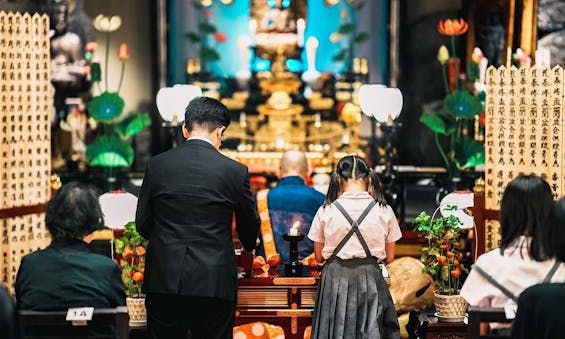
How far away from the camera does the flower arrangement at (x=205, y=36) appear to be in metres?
12.2

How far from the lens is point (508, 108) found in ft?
21.9

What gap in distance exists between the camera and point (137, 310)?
239 inches

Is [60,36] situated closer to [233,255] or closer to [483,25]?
[483,25]

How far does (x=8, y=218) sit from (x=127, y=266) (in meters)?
1.56

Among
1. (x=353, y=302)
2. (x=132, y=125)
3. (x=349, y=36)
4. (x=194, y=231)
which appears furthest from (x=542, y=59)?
(x=349, y=36)

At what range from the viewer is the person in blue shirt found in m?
6.71

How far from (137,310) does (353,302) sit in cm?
133

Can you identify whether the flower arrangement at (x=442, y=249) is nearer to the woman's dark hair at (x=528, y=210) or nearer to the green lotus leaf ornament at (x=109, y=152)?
the woman's dark hair at (x=528, y=210)

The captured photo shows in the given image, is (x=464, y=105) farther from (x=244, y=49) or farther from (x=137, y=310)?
(x=137, y=310)

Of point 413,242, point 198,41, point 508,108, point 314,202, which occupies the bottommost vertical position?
point 413,242

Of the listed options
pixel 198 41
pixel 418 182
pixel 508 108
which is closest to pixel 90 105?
pixel 198 41

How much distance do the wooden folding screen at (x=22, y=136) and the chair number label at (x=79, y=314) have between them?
3151mm

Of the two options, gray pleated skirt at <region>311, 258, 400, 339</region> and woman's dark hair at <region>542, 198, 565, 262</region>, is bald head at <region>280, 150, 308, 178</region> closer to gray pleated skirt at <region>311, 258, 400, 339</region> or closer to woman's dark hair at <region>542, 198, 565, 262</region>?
gray pleated skirt at <region>311, 258, 400, 339</region>

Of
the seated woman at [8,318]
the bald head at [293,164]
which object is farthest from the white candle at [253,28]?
the seated woman at [8,318]
